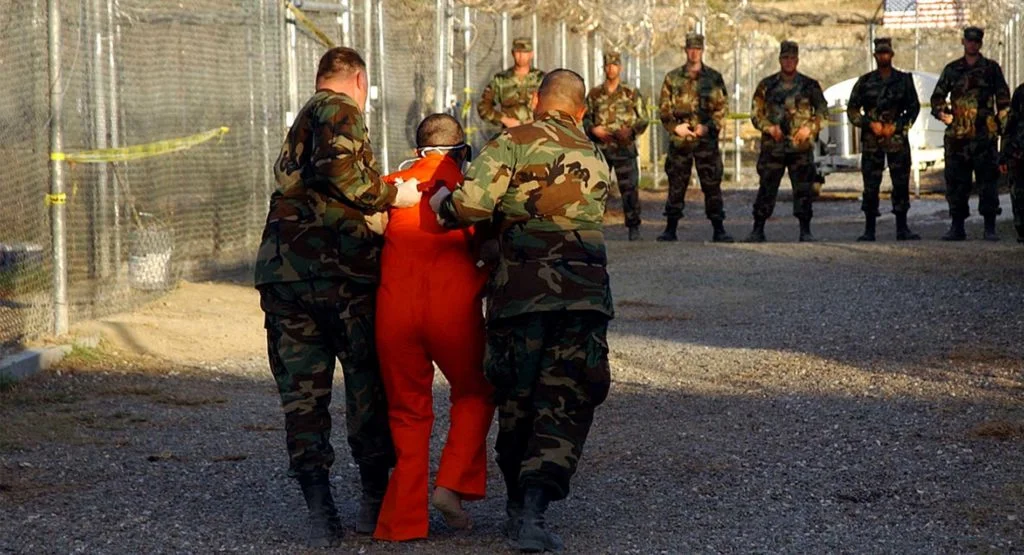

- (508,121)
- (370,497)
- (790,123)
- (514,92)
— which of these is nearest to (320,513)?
(370,497)

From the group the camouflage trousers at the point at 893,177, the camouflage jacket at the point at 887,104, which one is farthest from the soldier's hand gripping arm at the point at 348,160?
the camouflage trousers at the point at 893,177

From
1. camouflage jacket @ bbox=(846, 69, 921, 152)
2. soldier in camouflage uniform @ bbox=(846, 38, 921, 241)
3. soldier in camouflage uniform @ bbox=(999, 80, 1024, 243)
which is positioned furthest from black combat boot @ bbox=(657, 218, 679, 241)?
soldier in camouflage uniform @ bbox=(999, 80, 1024, 243)

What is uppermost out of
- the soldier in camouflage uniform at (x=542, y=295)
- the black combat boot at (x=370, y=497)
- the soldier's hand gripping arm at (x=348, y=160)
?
the soldier's hand gripping arm at (x=348, y=160)

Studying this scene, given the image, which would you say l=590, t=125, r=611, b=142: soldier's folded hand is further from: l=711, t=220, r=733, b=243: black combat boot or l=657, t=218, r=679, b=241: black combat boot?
l=711, t=220, r=733, b=243: black combat boot

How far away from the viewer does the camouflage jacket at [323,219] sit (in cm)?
516

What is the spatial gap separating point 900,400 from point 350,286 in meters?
3.42

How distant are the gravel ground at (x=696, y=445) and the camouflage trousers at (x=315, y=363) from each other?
12.9 inches

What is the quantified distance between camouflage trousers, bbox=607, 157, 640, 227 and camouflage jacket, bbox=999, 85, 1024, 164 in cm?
464

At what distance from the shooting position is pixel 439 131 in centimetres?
539

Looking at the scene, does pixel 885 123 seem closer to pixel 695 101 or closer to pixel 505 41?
pixel 695 101

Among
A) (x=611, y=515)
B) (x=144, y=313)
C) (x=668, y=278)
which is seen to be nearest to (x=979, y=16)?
(x=668, y=278)

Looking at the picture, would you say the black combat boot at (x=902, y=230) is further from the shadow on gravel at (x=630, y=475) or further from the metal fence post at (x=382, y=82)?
the shadow on gravel at (x=630, y=475)

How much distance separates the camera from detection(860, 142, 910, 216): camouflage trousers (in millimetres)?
15609

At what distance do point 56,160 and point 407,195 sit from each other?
160 inches
